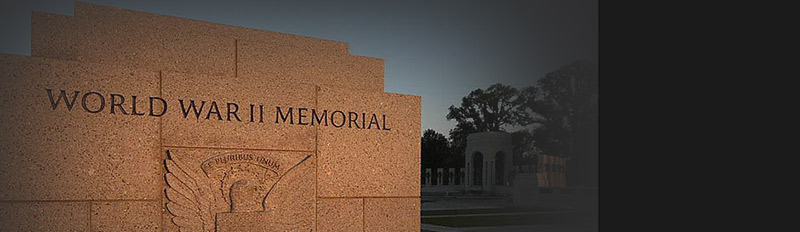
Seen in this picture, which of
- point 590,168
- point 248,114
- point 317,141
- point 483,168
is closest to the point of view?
point 590,168

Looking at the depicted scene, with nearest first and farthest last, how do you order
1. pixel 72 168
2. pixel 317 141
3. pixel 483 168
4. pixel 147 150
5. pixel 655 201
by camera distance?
pixel 655 201 → pixel 72 168 → pixel 147 150 → pixel 317 141 → pixel 483 168

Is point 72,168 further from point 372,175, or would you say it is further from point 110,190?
point 372,175

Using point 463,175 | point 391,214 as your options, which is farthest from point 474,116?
point 391,214

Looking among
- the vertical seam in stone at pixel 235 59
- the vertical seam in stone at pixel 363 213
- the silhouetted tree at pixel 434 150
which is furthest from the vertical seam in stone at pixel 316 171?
the silhouetted tree at pixel 434 150

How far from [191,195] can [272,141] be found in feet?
4.04

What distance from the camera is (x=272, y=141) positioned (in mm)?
8227

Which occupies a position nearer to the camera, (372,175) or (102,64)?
(102,64)

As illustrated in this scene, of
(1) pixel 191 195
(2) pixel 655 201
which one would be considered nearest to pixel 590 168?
(2) pixel 655 201

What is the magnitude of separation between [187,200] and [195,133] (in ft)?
2.59

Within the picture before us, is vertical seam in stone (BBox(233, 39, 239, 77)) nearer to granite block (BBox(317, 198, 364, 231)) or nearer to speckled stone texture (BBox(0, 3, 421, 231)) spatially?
speckled stone texture (BBox(0, 3, 421, 231))

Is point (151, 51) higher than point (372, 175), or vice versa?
point (151, 51)

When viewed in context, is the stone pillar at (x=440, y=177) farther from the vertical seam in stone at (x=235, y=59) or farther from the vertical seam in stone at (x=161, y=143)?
the vertical seam in stone at (x=161, y=143)

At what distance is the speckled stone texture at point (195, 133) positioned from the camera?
671 centimetres

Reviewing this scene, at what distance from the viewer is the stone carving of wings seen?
7.39 meters
